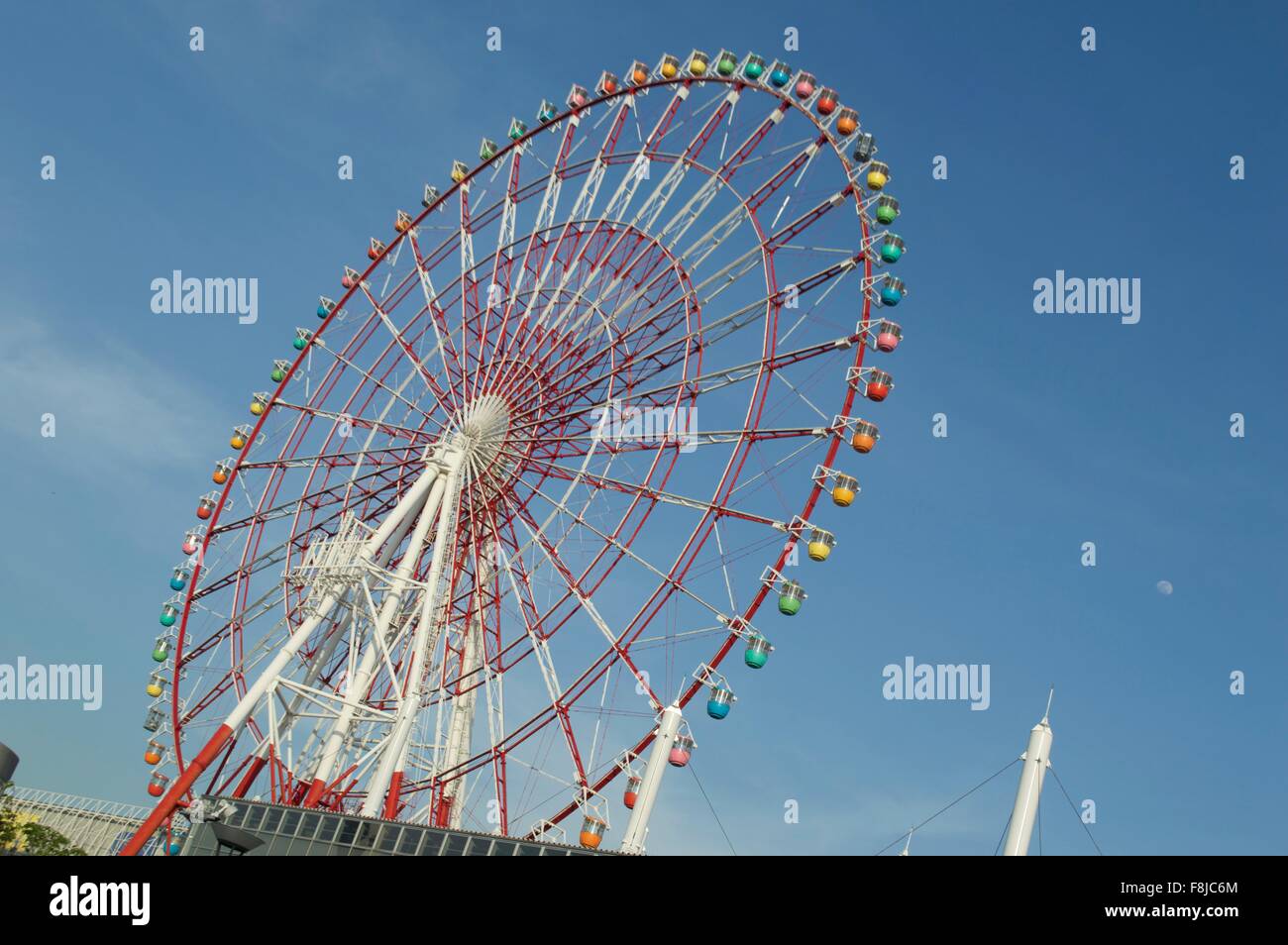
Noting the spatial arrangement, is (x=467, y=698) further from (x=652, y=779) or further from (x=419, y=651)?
(x=652, y=779)

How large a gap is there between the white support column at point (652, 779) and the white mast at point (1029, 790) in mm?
9552

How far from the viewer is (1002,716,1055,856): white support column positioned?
94.4ft

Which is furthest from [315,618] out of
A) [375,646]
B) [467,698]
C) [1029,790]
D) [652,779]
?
[1029,790]

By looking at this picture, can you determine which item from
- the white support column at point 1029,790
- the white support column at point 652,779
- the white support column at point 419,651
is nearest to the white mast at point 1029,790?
the white support column at point 1029,790

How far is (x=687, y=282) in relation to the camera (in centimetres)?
4434

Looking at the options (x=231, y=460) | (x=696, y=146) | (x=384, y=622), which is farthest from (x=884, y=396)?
(x=231, y=460)

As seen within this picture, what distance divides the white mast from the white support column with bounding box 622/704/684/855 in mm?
9552

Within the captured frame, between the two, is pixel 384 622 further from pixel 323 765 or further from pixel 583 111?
pixel 583 111

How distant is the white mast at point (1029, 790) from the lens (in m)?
28.8

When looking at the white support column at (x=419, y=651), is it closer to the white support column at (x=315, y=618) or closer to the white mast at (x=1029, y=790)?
the white support column at (x=315, y=618)

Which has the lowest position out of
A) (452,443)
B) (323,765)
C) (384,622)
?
(323,765)
